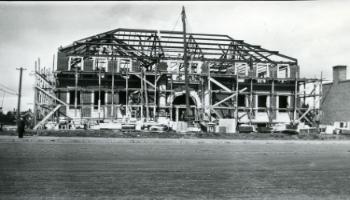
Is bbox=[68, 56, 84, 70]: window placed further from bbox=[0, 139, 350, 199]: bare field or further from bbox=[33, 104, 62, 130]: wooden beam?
bbox=[0, 139, 350, 199]: bare field

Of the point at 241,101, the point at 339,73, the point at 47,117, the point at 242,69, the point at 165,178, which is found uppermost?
the point at 339,73

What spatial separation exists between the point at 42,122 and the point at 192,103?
14225 millimetres

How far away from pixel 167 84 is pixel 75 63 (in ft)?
28.5

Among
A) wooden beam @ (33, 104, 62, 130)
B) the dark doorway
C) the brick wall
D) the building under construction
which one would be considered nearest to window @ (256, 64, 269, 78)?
the building under construction

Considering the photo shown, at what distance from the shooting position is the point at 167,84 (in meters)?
36.7

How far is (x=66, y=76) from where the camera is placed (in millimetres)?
34781

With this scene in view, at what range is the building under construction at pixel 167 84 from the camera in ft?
112

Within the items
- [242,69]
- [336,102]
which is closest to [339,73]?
[336,102]

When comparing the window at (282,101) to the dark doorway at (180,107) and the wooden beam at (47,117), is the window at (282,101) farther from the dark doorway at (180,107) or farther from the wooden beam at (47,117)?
the wooden beam at (47,117)

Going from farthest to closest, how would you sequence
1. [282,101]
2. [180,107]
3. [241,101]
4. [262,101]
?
1. [282,101]
2. [262,101]
3. [241,101]
4. [180,107]

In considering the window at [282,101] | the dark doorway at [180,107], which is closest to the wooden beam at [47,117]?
the dark doorway at [180,107]

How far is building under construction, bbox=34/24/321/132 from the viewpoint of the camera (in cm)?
3428

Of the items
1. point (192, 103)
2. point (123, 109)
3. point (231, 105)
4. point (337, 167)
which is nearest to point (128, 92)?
point (123, 109)

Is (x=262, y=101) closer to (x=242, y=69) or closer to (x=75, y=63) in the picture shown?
(x=242, y=69)
